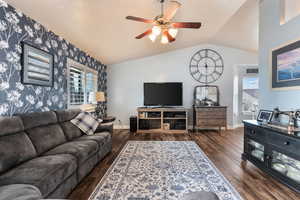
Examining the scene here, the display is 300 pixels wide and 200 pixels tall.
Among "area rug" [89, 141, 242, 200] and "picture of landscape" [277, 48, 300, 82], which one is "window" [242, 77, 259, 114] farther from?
"area rug" [89, 141, 242, 200]

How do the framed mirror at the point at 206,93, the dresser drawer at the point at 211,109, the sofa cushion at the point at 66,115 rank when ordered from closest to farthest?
the sofa cushion at the point at 66,115
the dresser drawer at the point at 211,109
the framed mirror at the point at 206,93

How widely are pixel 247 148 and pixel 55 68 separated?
3847 mm

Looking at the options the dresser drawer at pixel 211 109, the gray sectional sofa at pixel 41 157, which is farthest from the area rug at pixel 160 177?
the dresser drawer at pixel 211 109

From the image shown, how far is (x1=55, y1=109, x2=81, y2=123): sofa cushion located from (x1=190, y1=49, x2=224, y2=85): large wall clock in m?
4.09

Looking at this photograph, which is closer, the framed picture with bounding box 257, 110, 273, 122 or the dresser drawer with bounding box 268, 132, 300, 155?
the dresser drawer with bounding box 268, 132, 300, 155

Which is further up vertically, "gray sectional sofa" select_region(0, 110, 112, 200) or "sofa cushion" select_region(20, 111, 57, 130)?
"sofa cushion" select_region(20, 111, 57, 130)

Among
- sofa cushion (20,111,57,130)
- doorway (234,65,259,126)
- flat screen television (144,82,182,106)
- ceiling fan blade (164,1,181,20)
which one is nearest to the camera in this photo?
sofa cushion (20,111,57,130)

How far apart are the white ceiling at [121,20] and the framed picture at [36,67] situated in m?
0.50

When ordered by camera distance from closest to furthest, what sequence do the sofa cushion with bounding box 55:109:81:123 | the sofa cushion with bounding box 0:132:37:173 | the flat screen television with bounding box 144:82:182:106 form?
the sofa cushion with bounding box 0:132:37:173, the sofa cushion with bounding box 55:109:81:123, the flat screen television with bounding box 144:82:182:106

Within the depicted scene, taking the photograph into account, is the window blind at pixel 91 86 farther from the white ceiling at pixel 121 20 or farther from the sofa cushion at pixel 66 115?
the sofa cushion at pixel 66 115

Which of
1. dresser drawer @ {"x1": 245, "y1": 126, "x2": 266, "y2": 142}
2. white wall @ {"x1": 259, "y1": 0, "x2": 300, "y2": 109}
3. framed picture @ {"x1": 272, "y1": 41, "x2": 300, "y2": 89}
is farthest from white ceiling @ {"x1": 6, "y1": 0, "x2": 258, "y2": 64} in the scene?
dresser drawer @ {"x1": 245, "y1": 126, "x2": 266, "y2": 142}

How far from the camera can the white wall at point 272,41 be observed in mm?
2392

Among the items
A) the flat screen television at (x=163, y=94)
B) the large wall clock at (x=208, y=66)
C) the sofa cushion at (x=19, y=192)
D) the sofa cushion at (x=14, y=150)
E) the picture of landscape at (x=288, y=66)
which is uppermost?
the large wall clock at (x=208, y=66)

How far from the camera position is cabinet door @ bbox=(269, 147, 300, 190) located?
77.4 inches
